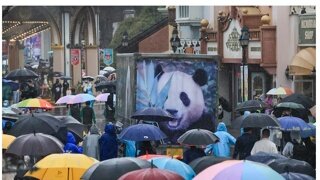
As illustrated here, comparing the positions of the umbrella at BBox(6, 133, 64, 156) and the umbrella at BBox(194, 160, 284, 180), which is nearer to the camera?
the umbrella at BBox(194, 160, 284, 180)

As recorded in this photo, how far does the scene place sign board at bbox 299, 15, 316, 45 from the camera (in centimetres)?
2642

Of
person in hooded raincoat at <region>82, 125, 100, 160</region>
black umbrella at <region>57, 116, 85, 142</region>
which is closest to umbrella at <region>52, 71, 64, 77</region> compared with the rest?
black umbrella at <region>57, 116, 85, 142</region>

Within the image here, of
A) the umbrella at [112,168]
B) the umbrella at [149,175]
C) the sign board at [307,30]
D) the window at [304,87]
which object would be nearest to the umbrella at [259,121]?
the umbrella at [112,168]

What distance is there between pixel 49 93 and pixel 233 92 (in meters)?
12.2

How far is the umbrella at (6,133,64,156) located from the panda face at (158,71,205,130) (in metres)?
7.25

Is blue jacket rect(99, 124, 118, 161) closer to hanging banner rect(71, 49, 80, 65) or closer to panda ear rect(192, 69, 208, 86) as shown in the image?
panda ear rect(192, 69, 208, 86)

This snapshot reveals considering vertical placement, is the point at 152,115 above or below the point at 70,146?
above

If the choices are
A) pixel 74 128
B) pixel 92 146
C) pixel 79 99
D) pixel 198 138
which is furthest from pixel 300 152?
pixel 79 99

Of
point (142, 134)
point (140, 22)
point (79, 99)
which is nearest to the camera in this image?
point (142, 134)

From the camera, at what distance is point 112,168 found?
9.91 meters

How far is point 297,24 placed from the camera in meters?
27.5

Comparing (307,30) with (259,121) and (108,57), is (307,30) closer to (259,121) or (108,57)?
(259,121)

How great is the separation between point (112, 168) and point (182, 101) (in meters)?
9.42
